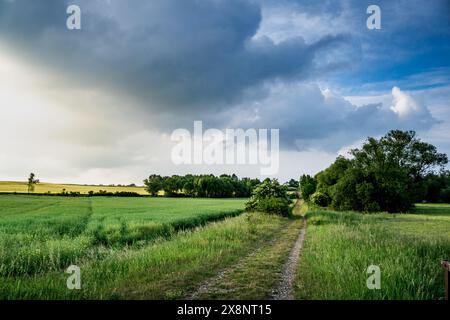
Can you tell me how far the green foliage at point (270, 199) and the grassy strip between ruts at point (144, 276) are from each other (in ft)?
54.0

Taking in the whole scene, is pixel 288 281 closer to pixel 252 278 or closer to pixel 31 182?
pixel 252 278

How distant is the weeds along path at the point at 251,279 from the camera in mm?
7180

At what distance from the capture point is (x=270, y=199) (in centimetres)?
3045

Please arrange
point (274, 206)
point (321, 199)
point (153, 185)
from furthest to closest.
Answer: point (153, 185)
point (321, 199)
point (274, 206)

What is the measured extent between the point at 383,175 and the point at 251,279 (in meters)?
38.7

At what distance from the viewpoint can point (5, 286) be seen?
23.9 feet

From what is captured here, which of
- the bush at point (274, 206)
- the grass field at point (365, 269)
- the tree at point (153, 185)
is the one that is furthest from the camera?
the tree at point (153, 185)

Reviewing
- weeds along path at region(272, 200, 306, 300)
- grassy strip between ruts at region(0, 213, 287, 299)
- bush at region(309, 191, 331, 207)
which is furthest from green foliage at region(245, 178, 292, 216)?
weeds along path at region(272, 200, 306, 300)

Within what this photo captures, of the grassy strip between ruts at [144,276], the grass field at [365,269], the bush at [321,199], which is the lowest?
the bush at [321,199]

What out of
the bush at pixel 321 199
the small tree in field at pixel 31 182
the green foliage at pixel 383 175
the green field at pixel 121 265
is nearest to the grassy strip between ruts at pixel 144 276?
the green field at pixel 121 265

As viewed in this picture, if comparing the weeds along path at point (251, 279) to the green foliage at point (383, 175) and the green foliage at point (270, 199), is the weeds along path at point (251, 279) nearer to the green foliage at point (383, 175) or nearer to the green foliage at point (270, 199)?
the green foliage at point (270, 199)

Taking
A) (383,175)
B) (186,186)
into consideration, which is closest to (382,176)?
(383,175)
